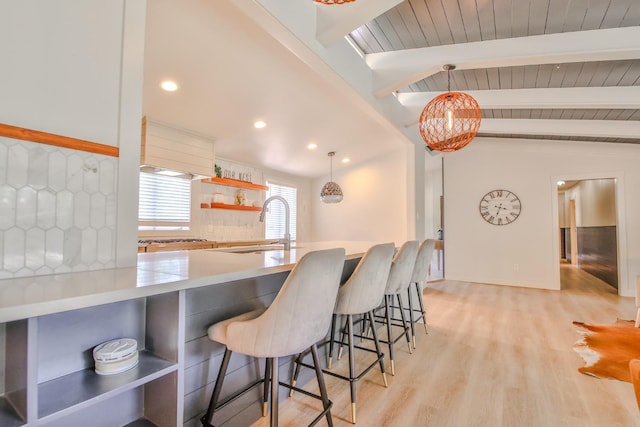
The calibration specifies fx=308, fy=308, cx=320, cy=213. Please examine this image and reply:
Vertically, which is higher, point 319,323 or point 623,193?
point 623,193

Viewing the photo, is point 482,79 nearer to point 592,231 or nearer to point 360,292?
point 360,292

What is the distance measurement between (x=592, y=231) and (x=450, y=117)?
6.62 m

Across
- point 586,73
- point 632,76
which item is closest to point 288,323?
point 586,73

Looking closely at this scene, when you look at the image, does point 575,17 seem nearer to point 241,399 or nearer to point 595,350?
point 595,350

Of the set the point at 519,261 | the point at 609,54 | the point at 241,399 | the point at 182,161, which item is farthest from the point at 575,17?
the point at 519,261

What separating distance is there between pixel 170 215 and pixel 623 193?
274 inches

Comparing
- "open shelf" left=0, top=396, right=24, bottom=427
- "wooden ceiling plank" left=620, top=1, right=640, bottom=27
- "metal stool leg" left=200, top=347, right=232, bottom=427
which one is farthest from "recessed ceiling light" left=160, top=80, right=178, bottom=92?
"wooden ceiling plank" left=620, top=1, right=640, bottom=27

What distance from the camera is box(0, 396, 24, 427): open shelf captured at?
761 mm

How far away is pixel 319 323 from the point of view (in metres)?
1.39

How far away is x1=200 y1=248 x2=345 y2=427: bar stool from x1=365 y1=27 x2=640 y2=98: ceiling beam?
2.51 meters

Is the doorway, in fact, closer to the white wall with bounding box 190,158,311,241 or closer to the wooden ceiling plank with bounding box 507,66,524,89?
the wooden ceiling plank with bounding box 507,66,524,89

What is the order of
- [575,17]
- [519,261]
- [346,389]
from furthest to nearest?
1. [519,261]
2. [575,17]
3. [346,389]

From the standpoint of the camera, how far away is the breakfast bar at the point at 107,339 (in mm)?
762

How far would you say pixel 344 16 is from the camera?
2.29m
